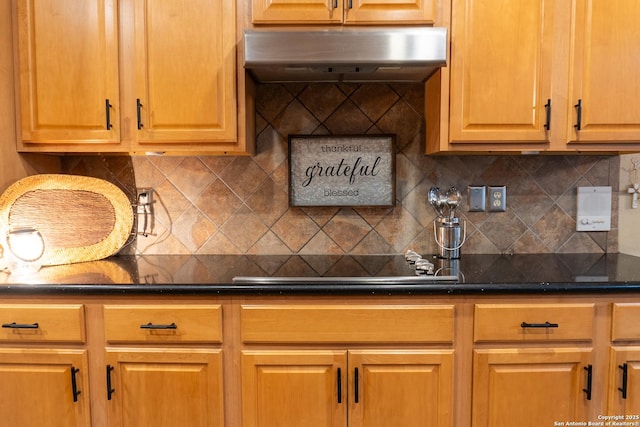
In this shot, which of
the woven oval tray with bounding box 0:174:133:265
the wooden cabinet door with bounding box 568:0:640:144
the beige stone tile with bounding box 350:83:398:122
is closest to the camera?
the wooden cabinet door with bounding box 568:0:640:144

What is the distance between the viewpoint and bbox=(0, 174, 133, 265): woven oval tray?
1.65 m

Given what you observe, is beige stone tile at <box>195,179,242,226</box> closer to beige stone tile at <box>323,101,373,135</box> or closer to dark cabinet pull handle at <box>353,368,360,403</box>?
beige stone tile at <box>323,101,373,135</box>

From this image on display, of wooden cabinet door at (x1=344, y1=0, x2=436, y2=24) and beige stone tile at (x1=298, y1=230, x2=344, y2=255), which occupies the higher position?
wooden cabinet door at (x1=344, y1=0, x2=436, y2=24)

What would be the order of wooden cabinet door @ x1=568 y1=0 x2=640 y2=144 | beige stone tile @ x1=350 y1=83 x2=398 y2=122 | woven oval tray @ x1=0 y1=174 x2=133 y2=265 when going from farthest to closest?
1. beige stone tile @ x1=350 y1=83 x2=398 y2=122
2. woven oval tray @ x1=0 y1=174 x2=133 y2=265
3. wooden cabinet door @ x1=568 y1=0 x2=640 y2=144

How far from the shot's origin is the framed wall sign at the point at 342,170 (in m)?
1.84

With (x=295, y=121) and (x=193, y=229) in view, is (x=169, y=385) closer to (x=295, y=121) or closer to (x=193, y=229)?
(x=193, y=229)

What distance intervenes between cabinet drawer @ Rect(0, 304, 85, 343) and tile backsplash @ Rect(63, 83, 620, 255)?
22.9 inches

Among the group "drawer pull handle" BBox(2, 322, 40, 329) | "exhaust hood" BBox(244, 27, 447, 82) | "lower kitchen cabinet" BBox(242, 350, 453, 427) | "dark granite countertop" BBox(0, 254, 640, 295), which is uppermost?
"exhaust hood" BBox(244, 27, 447, 82)

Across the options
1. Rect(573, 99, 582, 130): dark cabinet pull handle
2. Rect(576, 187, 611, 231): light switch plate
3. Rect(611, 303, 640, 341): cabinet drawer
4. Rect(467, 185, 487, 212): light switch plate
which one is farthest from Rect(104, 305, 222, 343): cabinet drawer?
Rect(576, 187, 611, 231): light switch plate

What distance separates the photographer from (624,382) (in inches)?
52.8

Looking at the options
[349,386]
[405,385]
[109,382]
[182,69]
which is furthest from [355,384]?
[182,69]

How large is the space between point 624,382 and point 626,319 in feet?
0.72

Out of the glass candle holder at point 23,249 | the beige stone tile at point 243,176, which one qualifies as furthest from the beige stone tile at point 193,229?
the glass candle holder at point 23,249

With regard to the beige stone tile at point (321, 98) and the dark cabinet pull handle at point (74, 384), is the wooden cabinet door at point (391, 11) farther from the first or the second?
the dark cabinet pull handle at point (74, 384)
